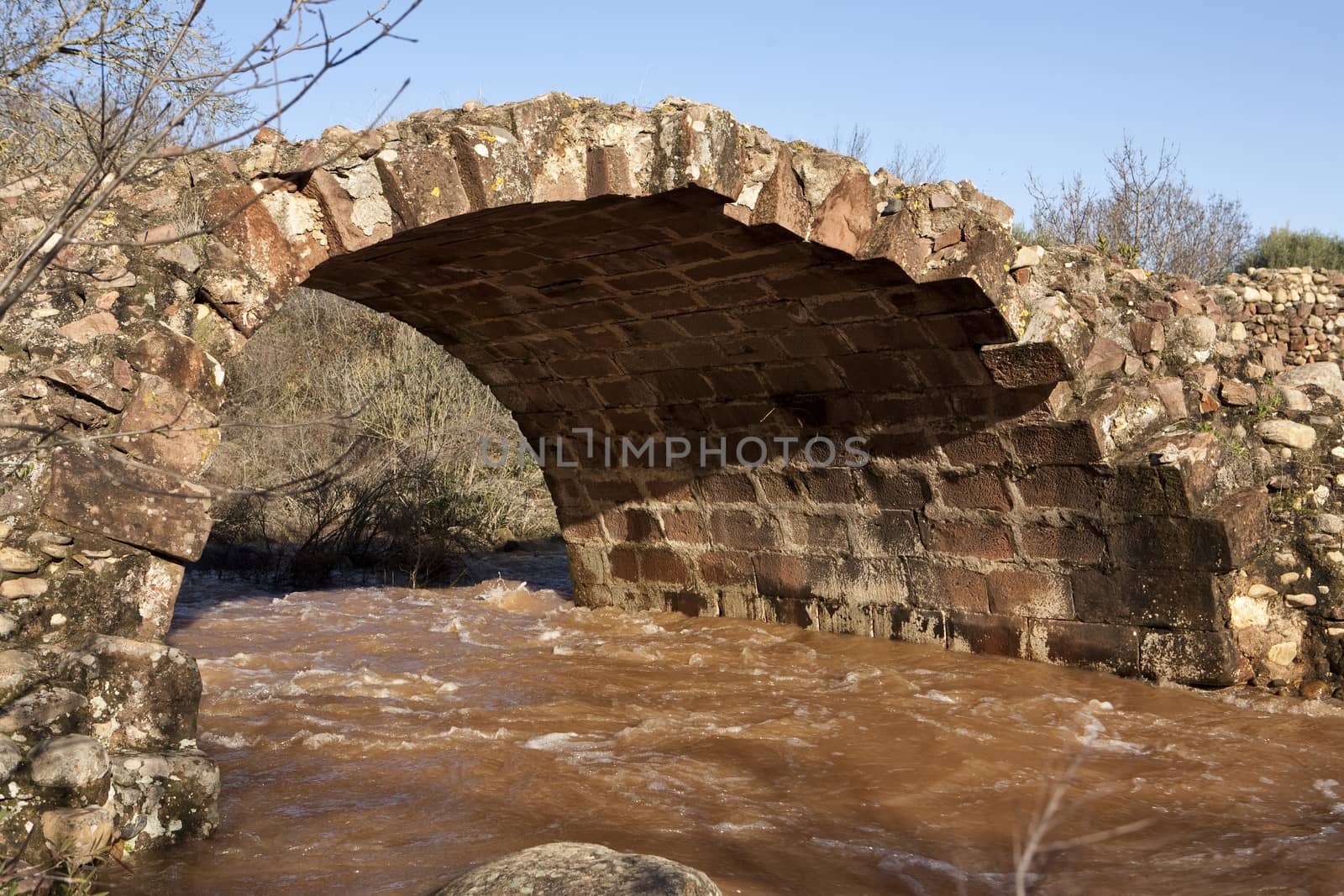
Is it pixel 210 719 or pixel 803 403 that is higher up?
pixel 803 403

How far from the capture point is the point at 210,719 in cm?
411

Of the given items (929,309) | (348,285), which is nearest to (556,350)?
(348,285)

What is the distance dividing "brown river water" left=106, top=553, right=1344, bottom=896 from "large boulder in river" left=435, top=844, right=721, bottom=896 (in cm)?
30

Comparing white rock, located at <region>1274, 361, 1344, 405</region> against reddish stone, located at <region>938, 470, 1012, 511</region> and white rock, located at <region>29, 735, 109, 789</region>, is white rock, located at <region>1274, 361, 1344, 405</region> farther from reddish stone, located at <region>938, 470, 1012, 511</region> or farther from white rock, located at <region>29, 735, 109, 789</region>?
white rock, located at <region>29, 735, 109, 789</region>

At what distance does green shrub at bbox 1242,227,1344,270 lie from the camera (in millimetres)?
15148

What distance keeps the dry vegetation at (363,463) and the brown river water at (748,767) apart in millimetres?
2234

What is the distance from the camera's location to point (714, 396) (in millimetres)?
6090

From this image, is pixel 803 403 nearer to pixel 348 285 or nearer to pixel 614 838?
pixel 348 285

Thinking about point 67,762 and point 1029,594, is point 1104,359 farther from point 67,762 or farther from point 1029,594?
point 67,762

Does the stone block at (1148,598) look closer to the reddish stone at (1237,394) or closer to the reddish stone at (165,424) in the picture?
the reddish stone at (1237,394)

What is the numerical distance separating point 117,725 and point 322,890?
2.48ft

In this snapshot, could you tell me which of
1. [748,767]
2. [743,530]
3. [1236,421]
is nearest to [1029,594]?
[1236,421]

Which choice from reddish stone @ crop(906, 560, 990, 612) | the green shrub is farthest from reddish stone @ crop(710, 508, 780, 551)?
the green shrub

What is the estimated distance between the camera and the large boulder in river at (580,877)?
2.36 m
